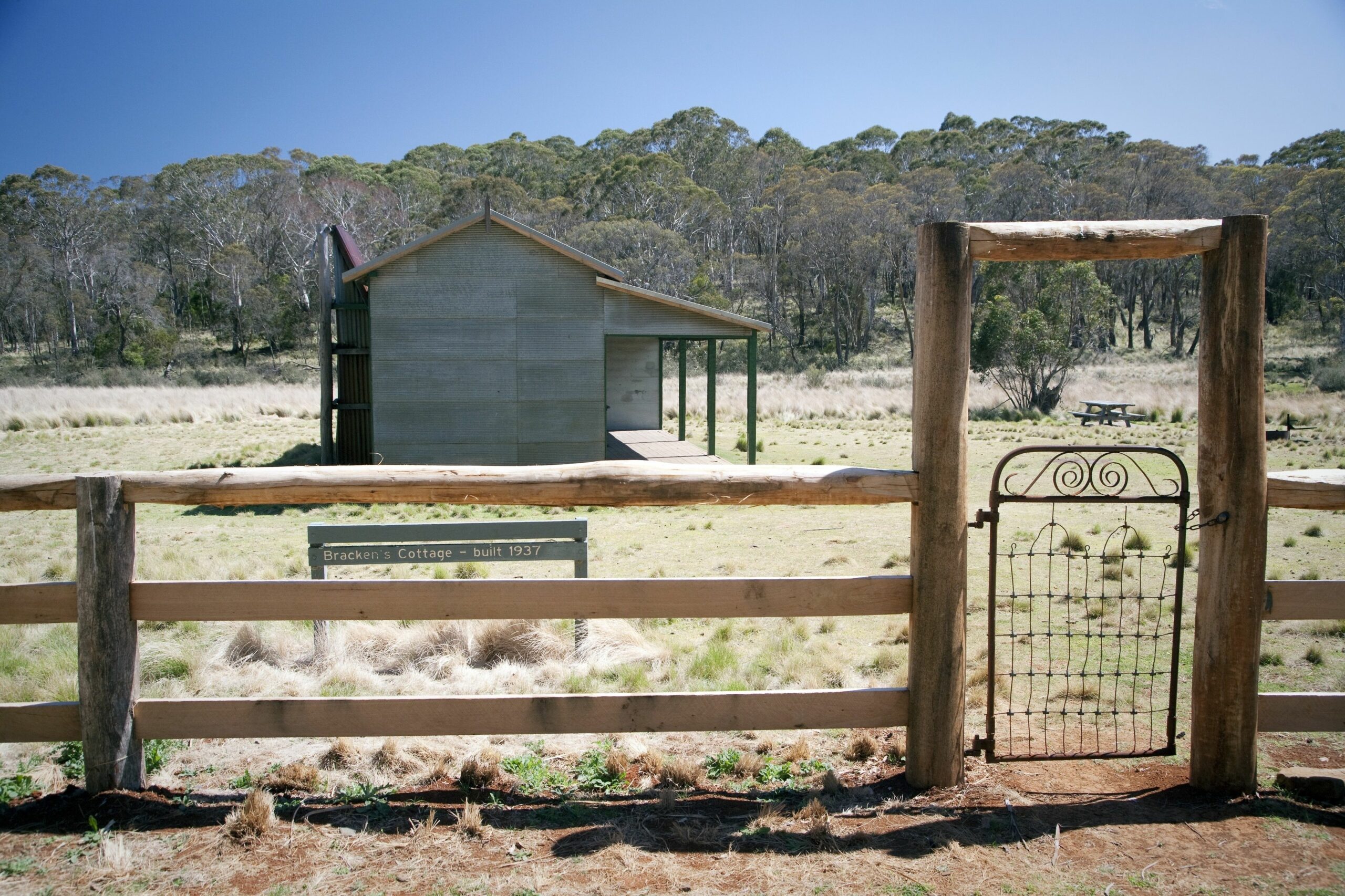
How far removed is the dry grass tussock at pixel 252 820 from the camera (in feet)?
11.4

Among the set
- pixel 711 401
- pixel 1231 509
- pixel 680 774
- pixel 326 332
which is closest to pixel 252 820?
pixel 680 774

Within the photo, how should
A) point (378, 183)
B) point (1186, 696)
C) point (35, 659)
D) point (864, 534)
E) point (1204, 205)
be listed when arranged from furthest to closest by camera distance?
point (378, 183)
point (1204, 205)
point (864, 534)
point (35, 659)
point (1186, 696)

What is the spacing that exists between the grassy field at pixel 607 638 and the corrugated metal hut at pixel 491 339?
222 centimetres

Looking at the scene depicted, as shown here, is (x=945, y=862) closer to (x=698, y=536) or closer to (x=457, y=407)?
(x=698, y=536)

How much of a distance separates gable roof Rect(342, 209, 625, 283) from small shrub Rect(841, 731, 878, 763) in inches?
454

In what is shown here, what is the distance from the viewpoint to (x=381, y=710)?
376cm

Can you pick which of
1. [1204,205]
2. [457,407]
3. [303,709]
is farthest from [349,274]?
[1204,205]

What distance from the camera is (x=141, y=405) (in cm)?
2831

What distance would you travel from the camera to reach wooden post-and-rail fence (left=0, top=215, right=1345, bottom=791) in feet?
12.0

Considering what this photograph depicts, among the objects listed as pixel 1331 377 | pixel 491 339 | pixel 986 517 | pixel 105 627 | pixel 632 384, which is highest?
pixel 491 339

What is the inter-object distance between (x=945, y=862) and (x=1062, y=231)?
2.49 metres

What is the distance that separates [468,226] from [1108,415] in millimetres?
17036

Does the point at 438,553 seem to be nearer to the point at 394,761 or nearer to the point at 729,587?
the point at 394,761

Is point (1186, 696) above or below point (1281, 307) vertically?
below
